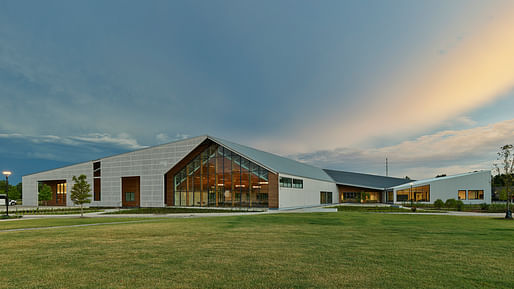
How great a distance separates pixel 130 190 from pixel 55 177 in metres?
14.3

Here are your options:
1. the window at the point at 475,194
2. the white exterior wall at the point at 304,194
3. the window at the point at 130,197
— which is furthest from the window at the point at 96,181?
the window at the point at 475,194

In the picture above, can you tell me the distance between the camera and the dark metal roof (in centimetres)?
6062

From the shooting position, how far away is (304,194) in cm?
4362

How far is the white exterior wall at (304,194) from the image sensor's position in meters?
36.9

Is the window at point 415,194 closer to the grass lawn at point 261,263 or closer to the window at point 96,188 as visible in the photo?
the grass lawn at point 261,263

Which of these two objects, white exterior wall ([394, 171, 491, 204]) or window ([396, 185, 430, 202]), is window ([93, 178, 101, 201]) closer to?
window ([396, 185, 430, 202])

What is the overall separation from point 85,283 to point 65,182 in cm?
5595

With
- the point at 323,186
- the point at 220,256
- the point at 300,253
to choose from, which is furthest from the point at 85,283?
the point at 323,186

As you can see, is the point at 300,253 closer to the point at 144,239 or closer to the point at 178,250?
the point at 178,250

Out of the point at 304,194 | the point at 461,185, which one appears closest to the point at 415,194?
the point at 461,185

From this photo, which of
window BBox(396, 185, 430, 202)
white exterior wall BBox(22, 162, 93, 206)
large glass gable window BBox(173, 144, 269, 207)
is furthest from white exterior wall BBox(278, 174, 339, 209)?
white exterior wall BBox(22, 162, 93, 206)

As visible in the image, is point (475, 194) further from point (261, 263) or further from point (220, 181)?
point (261, 263)

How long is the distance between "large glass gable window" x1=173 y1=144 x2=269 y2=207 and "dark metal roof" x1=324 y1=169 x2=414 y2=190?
28504mm

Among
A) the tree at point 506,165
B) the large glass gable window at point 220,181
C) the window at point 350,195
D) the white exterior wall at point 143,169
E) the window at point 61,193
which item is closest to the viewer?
the tree at point 506,165
